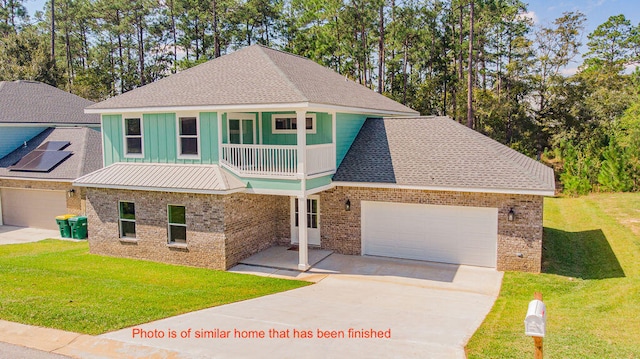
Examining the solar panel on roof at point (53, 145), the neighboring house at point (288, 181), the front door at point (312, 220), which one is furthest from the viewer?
the solar panel on roof at point (53, 145)

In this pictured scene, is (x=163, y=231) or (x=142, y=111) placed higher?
(x=142, y=111)

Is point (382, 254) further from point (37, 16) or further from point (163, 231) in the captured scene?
point (37, 16)

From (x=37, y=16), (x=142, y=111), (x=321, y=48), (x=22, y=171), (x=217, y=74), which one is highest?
(x=37, y=16)

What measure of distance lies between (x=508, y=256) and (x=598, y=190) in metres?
16.6

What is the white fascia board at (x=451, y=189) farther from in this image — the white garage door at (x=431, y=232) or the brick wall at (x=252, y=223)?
the brick wall at (x=252, y=223)

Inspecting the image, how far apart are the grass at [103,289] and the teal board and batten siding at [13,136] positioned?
8.24m

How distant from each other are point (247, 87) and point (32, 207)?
12.5m

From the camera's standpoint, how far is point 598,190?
86.1ft

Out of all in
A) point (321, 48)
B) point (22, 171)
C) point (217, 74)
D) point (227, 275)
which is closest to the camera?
point (227, 275)

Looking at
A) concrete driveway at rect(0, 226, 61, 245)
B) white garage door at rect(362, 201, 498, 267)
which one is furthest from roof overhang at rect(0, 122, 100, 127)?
white garage door at rect(362, 201, 498, 267)

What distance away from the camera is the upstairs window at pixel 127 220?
15023mm

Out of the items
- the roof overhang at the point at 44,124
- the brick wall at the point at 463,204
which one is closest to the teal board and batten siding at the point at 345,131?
the brick wall at the point at 463,204

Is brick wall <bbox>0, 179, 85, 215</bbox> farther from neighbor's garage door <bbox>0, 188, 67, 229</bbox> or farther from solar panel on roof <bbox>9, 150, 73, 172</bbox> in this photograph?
solar panel on roof <bbox>9, 150, 73, 172</bbox>

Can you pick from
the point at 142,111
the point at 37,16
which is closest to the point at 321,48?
the point at 142,111
